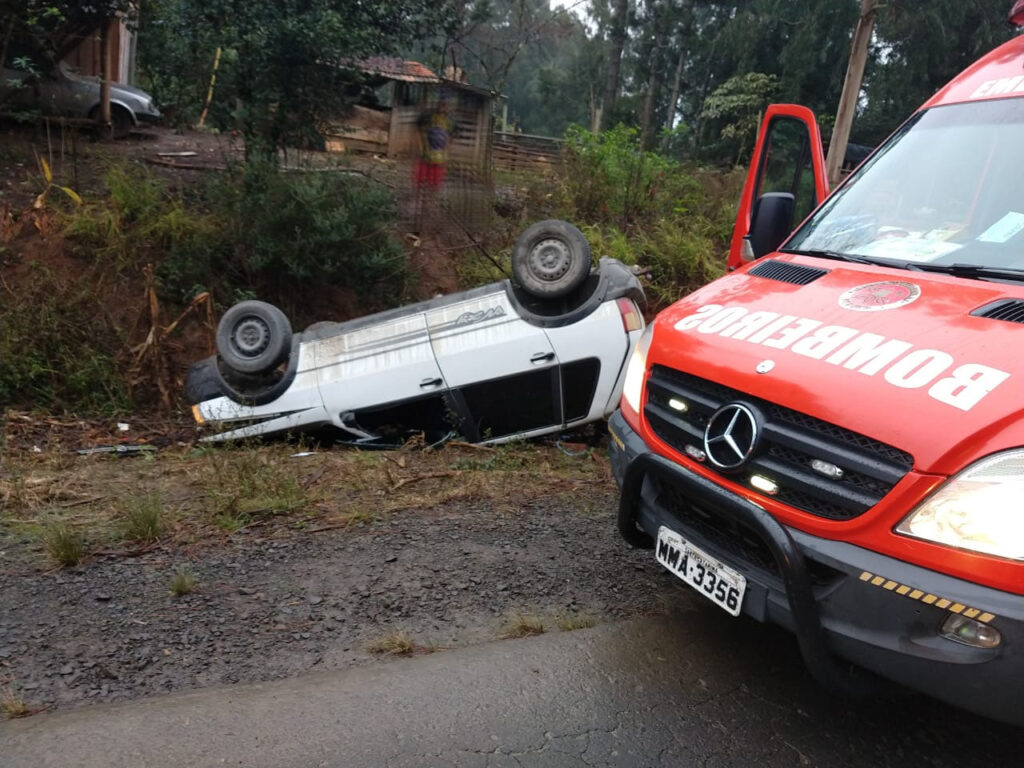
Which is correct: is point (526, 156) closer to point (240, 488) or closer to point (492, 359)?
point (492, 359)

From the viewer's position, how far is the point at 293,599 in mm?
3574

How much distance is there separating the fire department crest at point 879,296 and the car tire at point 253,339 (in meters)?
4.96

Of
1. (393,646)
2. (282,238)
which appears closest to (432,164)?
(282,238)

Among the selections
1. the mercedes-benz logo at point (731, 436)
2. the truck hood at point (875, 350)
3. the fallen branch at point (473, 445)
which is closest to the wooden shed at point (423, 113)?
the fallen branch at point (473, 445)

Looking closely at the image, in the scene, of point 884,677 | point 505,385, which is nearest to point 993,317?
point 884,677

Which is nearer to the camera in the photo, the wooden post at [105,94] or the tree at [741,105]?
the wooden post at [105,94]

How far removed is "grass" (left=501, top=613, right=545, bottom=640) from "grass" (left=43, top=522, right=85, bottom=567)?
84.1 inches

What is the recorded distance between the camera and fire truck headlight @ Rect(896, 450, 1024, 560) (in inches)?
80.7

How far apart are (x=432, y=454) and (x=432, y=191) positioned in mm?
5444

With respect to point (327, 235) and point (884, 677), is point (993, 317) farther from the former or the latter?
point (327, 235)

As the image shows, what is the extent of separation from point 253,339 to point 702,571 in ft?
16.5

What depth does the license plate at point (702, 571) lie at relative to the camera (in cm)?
270

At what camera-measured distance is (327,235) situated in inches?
358

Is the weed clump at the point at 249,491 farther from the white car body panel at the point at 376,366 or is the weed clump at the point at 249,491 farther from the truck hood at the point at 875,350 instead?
the truck hood at the point at 875,350
